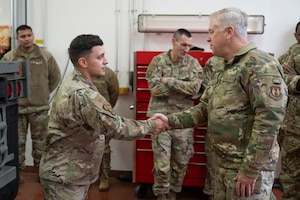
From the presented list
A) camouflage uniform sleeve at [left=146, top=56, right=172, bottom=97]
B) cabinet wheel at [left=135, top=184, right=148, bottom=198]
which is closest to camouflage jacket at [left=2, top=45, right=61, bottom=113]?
camouflage uniform sleeve at [left=146, top=56, right=172, bottom=97]

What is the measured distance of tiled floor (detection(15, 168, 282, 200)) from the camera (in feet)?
13.3

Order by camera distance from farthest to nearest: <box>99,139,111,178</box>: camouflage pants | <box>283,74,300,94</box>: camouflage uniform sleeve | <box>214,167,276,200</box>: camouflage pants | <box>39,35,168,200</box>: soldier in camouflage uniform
→ <box>99,139,111,178</box>: camouflage pants < <box>283,74,300,94</box>: camouflage uniform sleeve < <box>39,35,168,200</box>: soldier in camouflage uniform < <box>214,167,276,200</box>: camouflage pants

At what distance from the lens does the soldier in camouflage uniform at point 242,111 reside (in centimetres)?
187

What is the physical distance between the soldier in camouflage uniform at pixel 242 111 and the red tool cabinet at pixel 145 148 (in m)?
1.89

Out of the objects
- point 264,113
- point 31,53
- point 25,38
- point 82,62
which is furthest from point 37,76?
point 264,113

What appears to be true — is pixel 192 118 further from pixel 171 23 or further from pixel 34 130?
pixel 34 130

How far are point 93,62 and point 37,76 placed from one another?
223cm

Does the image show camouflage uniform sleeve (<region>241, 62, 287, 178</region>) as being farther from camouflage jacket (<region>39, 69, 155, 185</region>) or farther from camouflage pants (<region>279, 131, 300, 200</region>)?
camouflage pants (<region>279, 131, 300, 200</region>)

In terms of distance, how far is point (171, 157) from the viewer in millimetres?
3848

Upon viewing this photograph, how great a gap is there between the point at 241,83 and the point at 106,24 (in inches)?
A: 115

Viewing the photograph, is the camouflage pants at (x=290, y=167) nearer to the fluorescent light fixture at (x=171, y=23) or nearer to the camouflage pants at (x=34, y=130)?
the fluorescent light fixture at (x=171, y=23)

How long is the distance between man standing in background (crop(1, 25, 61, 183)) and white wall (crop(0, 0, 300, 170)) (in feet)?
1.41

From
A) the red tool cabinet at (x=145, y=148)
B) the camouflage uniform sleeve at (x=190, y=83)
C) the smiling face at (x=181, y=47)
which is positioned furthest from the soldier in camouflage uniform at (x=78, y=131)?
the red tool cabinet at (x=145, y=148)

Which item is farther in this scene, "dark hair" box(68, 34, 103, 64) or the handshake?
the handshake
